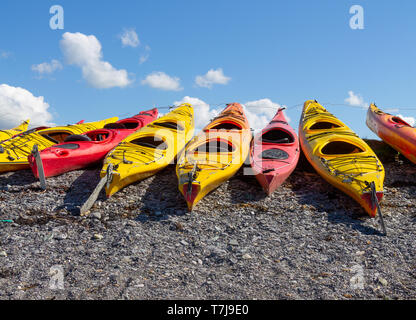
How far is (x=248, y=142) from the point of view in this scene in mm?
9719

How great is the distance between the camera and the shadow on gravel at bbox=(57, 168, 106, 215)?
695 cm

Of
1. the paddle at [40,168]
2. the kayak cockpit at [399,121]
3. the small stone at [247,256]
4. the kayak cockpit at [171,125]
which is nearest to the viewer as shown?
the small stone at [247,256]

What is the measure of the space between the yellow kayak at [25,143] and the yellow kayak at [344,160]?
7537 mm

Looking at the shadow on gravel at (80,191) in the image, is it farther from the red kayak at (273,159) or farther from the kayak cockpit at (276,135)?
the kayak cockpit at (276,135)

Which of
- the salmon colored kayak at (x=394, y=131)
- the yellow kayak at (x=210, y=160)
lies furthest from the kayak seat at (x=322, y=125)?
the yellow kayak at (x=210, y=160)

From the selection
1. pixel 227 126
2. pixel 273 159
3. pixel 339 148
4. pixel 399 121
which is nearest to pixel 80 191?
pixel 273 159

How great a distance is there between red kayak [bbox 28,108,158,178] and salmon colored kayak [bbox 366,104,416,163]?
837 centimetres

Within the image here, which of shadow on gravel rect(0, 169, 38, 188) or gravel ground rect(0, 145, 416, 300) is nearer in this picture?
gravel ground rect(0, 145, 416, 300)

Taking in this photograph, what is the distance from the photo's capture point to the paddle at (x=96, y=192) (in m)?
6.51

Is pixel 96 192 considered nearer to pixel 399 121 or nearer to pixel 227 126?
pixel 227 126

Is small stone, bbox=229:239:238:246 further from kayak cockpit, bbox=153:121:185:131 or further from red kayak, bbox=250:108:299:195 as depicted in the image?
kayak cockpit, bbox=153:121:185:131

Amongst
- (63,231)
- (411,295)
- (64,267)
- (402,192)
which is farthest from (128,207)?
(402,192)

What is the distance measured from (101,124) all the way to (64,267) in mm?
8545

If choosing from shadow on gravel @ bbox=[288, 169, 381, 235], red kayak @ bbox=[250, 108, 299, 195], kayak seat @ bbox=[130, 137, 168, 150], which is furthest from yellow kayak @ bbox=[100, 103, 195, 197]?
shadow on gravel @ bbox=[288, 169, 381, 235]
